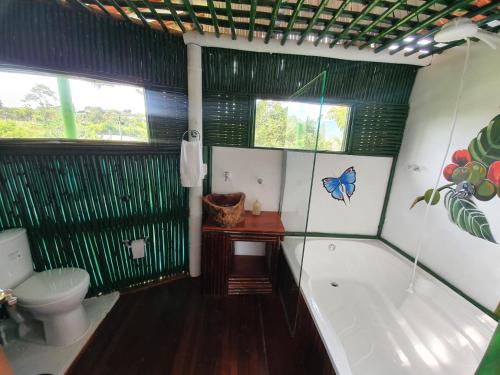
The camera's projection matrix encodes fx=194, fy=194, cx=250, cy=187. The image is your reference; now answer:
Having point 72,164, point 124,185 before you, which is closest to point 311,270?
point 124,185

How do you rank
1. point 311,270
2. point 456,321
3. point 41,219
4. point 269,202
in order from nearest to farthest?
point 456,321 < point 41,219 < point 311,270 < point 269,202

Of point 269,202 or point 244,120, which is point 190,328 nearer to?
point 269,202

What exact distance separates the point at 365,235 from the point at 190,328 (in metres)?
2.15

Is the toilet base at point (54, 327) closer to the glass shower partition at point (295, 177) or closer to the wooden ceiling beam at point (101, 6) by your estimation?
the glass shower partition at point (295, 177)

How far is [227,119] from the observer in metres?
2.08

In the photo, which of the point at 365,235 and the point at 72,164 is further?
the point at 365,235

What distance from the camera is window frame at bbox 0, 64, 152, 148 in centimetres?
134

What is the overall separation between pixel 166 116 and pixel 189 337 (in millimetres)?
1972

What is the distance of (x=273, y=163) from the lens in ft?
7.34

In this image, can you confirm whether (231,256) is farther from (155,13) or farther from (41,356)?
(155,13)

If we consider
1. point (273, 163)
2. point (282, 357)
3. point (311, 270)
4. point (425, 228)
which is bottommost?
point (282, 357)

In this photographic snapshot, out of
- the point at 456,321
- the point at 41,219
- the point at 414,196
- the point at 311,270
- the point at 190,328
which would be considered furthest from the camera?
the point at 311,270

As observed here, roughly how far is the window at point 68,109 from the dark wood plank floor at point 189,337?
160 centimetres

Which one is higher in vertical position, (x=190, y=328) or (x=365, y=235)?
(x=365, y=235)
